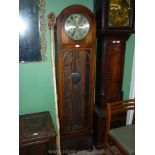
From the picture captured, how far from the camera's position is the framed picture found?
1.93 meters

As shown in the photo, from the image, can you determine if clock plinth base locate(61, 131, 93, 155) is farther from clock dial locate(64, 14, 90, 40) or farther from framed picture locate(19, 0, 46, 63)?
clock dial locate(64, 14, 90, 40)

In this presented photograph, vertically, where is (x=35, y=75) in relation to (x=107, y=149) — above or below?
above

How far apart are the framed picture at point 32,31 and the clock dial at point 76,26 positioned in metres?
0.35

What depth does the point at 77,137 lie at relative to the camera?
217 centimetres

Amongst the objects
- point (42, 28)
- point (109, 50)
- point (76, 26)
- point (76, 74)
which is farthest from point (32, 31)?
point (109, 50)

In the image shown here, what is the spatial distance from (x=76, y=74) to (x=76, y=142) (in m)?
0.89

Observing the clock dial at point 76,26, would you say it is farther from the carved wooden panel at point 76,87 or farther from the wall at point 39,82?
the wall at point 39,82

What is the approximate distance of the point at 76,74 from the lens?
79.8 inches

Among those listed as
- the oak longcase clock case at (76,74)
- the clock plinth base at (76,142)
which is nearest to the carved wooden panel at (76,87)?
the oak longcase clock case at (76,74)

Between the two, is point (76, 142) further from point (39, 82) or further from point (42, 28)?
point (42, 28)

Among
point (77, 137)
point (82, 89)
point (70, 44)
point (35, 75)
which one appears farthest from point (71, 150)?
point (70, 44)

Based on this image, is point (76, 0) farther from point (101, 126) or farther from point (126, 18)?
Answer: point (101, 126)
